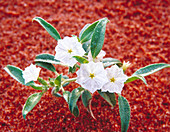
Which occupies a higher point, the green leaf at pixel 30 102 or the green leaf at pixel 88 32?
the green leaf at pixel 88 32

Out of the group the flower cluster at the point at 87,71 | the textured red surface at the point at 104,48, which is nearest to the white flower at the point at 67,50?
the flower cluster at the point at 87,71

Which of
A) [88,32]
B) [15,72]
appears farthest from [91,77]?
[15,72]

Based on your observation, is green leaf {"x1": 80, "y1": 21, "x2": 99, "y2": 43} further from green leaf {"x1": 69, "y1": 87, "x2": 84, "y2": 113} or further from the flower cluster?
green leaf {"x1": 69, "y1": 87, "x2": 84, "y2": 113}

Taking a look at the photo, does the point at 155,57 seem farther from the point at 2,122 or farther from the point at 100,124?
the point at 2,122

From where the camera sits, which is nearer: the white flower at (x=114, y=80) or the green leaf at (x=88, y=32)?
the white flower at (x=114, y=80)

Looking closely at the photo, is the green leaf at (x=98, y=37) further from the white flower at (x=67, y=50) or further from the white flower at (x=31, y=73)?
the white flower at (x=31, y=73)
